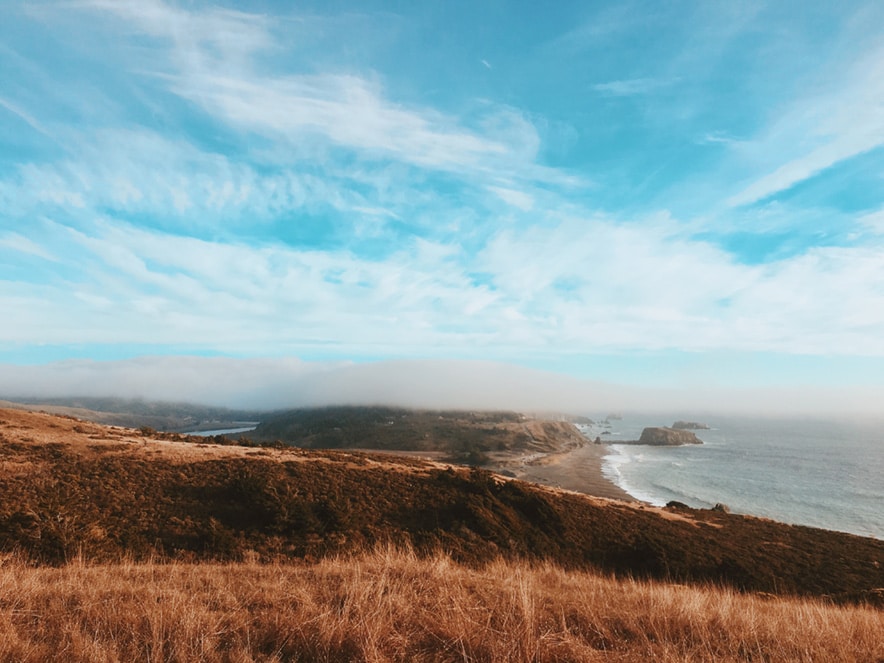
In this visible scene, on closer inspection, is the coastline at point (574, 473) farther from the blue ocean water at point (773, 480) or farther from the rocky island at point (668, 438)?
the rocky island at point (668, 438)

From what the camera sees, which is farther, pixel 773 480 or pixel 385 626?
pixel 773 480

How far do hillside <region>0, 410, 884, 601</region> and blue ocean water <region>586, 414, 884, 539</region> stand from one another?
31.3m

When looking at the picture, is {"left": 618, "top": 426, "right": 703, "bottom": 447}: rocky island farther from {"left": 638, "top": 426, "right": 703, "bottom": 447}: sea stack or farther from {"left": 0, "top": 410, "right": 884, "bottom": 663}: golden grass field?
{"left": 0, "top": 410, "right": 884, "bottom": 663}: golden grass field

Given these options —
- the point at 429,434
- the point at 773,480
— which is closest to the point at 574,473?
the point at 773,480

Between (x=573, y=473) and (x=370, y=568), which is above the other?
(x=370, y=568)

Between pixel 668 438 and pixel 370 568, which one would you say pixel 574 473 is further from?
pixel 668 438

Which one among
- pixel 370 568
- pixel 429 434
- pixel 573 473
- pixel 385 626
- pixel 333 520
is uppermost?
pixel 385 626

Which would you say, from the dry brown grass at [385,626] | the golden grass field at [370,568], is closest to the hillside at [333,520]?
the golden grass field at [370,568]

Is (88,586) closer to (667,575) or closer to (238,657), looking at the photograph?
(238,657)

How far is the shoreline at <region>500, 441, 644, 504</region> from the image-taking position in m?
63.0

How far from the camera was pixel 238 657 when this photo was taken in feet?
13.6

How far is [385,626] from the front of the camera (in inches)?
191

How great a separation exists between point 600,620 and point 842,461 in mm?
132132

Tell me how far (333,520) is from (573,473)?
71561 millimetres
